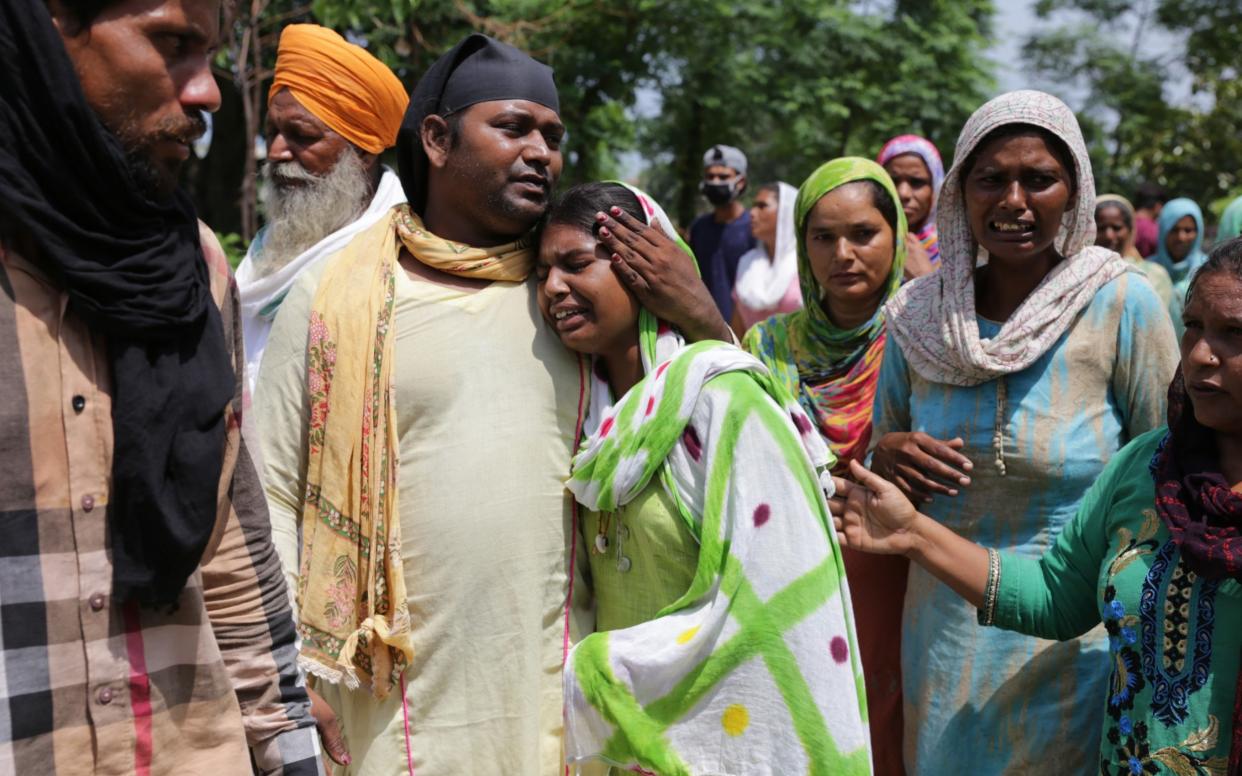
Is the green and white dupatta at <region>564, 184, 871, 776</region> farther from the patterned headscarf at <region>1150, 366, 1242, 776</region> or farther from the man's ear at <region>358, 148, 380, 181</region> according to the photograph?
the man's ear at <region>358, 148, 380, 181</region>

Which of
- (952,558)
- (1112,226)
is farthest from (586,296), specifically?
(1112,226)

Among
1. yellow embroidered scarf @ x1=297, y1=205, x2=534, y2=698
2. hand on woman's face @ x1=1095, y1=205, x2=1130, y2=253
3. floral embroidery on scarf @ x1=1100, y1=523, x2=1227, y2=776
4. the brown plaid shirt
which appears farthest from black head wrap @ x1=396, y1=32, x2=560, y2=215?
hand on woman's face @ x1=1095, y1=205, x2=1130, y2=253

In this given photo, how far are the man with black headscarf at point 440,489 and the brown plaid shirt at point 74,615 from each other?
74 centimetres

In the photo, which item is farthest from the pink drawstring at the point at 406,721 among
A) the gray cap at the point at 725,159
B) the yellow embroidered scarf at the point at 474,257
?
the gray cap at the point at 725,159

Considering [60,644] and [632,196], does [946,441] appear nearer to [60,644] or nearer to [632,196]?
[632,196]

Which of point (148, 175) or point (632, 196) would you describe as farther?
point (632, 196)

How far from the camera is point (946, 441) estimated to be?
3.00 meters

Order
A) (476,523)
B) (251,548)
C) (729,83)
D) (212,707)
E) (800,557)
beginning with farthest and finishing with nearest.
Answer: (729,83) < (476,523) < (800,557) < (251,548) < (212,707)

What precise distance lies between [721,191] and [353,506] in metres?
6.91

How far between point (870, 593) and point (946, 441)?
2.38 ft

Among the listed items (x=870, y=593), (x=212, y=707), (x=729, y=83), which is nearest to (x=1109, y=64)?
(x=729, y=83)

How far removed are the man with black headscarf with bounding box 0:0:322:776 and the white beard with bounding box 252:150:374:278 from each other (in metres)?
2.59

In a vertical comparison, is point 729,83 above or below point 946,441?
above

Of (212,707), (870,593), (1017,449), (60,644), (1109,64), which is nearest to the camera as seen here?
(60,644)
